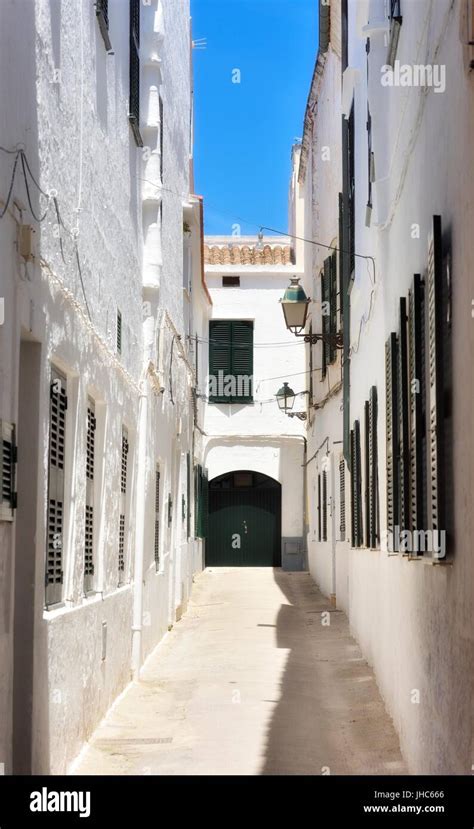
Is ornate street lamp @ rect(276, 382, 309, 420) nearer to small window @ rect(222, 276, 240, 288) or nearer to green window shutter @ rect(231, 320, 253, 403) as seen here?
green window shutter @ rect(231, 320, 253, 403)

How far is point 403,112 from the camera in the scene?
7.91 metres

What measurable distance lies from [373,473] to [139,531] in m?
2.53

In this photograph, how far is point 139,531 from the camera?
38.8ft

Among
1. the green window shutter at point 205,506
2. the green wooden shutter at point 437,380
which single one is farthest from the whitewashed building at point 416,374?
the green window shutter at point 205,506

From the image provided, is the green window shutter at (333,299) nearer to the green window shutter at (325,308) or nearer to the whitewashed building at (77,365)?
the green window shutter at (325,308)

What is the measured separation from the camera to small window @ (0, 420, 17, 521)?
5629 mm

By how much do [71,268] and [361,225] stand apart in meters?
5.51

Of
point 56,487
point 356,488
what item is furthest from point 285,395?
point 56,487

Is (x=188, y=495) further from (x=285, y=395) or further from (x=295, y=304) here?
(x=295, y=304)

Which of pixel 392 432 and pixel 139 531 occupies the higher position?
pixel 392 432

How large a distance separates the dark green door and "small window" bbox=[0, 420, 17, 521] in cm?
2226

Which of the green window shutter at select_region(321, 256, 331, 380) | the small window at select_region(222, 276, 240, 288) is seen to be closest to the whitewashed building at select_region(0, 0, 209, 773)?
the green window shutter at select_region(321, 256, 331, 380)
